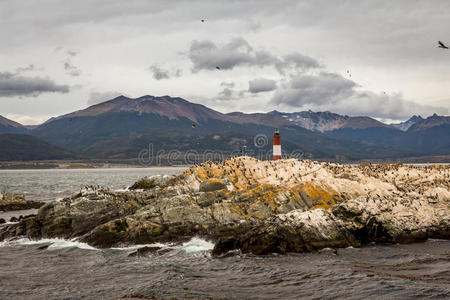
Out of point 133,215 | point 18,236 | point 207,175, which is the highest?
point 207,175

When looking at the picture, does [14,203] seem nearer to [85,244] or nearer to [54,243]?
[54,243]

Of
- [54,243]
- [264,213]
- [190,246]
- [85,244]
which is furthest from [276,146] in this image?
[54,243]

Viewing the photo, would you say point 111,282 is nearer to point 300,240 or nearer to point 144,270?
point 144,270

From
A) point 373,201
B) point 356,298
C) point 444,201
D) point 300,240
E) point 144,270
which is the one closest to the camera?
point 356,298

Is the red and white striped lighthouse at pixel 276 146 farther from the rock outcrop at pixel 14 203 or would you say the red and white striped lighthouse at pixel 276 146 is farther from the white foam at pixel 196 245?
the rock outcrop at pixel 14 203

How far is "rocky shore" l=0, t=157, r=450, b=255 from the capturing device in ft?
88.9

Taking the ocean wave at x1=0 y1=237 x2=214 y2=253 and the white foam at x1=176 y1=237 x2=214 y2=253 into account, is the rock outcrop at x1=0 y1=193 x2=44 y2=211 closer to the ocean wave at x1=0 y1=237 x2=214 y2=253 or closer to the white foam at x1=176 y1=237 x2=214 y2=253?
the ocean wave at x1=0 y1=237 x2=214 y2=253

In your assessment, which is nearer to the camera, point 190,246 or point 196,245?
point 190,246

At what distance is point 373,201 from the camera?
30.3 m

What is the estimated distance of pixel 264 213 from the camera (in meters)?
31.8

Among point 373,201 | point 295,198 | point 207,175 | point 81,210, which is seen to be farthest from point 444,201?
point 81,210

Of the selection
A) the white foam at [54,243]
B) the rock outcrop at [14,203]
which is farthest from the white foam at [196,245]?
the rock outcrop at [14,203]

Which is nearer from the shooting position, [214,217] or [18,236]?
[214,217]

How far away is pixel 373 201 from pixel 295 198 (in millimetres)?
6430
